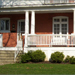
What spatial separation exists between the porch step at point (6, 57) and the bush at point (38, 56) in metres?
1.68

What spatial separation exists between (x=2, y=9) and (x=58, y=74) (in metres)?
8.19

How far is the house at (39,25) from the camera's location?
11.2 meters

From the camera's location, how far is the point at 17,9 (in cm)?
1234

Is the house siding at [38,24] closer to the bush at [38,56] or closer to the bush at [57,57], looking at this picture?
the bush at [38,56]

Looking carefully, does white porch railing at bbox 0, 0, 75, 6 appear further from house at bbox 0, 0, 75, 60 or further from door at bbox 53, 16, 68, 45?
door at bbox 53, 16, 68, 45

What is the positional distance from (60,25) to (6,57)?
5.92 m

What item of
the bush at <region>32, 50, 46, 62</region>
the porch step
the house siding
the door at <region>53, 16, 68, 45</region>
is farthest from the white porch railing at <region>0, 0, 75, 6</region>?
the bush at <region>32, 50, 46, 62</region>

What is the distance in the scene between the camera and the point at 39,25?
548 inches

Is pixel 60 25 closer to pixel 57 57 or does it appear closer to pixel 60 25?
pixel 60 25

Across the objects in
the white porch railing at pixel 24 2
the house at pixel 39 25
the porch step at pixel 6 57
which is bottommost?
the porch step at pixel 6 57

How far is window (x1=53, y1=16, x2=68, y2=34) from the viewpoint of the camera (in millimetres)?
13695

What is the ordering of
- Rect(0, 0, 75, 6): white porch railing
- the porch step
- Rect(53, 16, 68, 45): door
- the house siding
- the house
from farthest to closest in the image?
Rect(53, 16, 68, 45): door → the house siding → Rect(0, 0, 75, 6): white porch railing → the house → the porch step

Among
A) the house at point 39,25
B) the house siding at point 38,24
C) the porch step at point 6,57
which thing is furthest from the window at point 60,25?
the porch step at point 6,57

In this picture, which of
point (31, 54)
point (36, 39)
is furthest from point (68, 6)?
point (31, 54)
